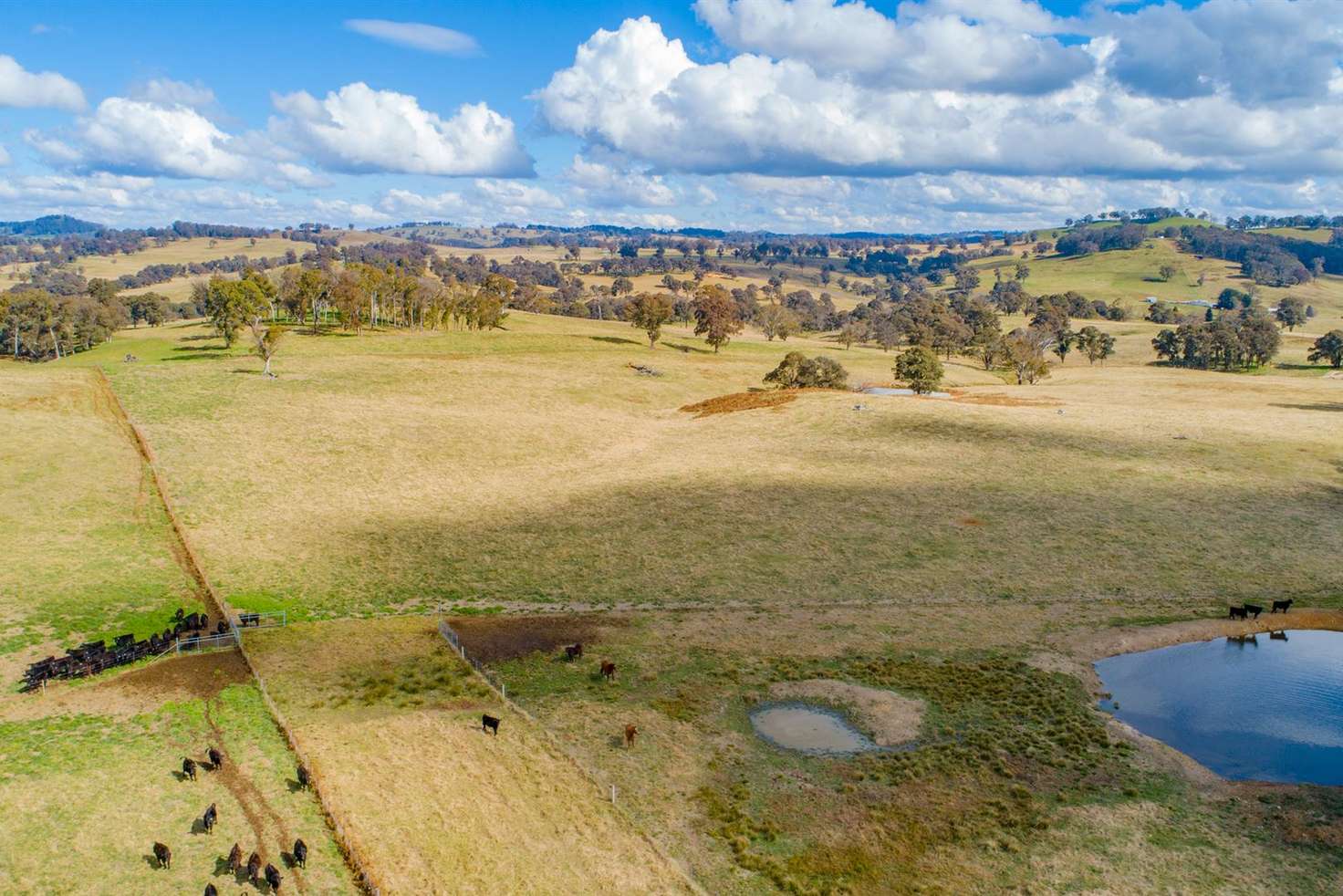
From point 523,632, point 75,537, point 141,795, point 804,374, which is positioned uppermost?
point 804,374

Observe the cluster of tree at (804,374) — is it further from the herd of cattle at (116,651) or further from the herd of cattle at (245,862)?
the herd of cattle at (245,862)

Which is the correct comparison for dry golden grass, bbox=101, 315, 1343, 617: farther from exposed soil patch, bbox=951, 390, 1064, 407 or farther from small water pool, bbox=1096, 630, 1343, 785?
small water pool, bbox=1096, 630, 1343, 785

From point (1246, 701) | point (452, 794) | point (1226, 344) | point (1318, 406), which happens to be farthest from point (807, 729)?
point (1226, 344)

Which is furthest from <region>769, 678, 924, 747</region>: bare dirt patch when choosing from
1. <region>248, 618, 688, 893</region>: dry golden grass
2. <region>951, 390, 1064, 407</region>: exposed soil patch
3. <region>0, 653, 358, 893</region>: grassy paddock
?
<region>951, 390, 1064, 407</region>: exposed soil patch

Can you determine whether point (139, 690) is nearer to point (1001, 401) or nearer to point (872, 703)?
point (872, 703)

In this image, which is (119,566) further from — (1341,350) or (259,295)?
(1341,350)

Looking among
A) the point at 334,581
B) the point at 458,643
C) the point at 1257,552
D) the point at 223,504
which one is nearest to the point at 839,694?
the point at 458,643
